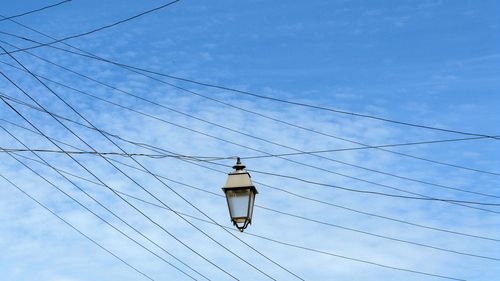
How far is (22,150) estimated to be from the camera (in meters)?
15.0

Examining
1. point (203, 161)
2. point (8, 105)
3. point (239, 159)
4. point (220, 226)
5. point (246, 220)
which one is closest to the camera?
point (246, 220)

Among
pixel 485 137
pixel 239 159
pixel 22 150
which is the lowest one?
pixel 239 159

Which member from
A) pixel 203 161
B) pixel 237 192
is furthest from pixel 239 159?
pixel 203 161

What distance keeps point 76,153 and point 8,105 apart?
7.10 feet

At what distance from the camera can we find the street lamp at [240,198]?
10.7m

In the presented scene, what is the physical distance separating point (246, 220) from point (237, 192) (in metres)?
0.41

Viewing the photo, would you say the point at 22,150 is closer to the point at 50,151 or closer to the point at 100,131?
the point at 50,151

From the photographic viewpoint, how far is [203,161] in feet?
47.3

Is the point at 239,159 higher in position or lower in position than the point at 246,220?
higher

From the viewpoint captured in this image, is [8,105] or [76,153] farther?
[76,153]

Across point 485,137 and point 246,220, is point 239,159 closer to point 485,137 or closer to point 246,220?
point 246,220

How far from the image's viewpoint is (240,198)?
10.8 meters

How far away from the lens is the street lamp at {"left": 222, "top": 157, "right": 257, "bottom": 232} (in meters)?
10.7

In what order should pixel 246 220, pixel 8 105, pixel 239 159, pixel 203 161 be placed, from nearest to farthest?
pixel 246 220 < pixel 239 159 < pixel 8 105 < pixel 203 161
